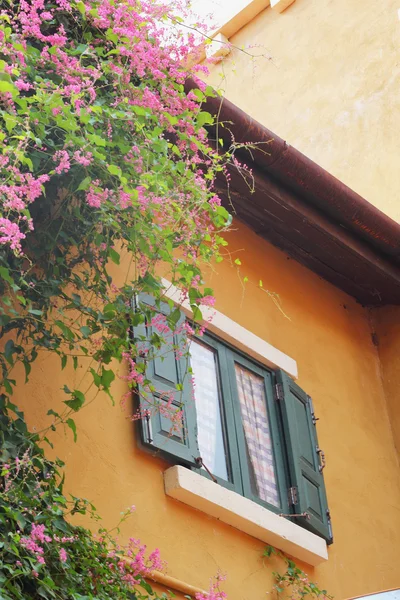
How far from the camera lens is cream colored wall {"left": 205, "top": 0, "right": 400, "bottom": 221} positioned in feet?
31.4

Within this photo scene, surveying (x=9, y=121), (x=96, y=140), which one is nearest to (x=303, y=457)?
(x=96, y=140)

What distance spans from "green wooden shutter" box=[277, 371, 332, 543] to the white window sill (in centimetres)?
15

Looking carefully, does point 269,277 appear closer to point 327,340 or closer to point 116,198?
point 327,340

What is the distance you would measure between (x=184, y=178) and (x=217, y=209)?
226mm

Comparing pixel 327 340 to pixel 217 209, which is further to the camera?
A: pixel 327 340

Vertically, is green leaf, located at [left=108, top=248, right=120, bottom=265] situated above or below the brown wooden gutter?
below

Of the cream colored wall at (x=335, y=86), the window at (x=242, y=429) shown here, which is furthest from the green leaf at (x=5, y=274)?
the cream colored wall at (x=335, y=86)

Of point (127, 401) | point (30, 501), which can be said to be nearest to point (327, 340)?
point (127, 401)

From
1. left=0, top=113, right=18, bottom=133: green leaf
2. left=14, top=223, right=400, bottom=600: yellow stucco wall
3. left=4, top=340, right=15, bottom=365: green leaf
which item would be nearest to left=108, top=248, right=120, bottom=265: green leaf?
left=4, top=340, right=15, bottom=365: green leaf

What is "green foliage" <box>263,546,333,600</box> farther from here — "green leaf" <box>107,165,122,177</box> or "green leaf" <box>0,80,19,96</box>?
"green leaf" <box>0,80,19,96</box>

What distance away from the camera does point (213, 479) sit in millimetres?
6145

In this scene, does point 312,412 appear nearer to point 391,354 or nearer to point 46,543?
point 391,354

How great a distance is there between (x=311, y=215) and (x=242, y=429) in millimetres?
1785

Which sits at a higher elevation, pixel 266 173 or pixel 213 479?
pixel 266 173
